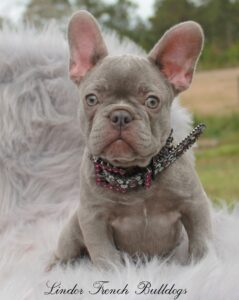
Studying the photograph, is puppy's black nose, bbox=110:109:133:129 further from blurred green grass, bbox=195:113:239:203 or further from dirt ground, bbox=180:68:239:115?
dirt ground, bbox=180:68:239:115

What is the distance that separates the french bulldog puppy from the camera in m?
1.01

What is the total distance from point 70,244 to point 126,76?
0.41m

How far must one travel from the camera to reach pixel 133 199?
1.12m

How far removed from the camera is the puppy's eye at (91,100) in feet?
3.41

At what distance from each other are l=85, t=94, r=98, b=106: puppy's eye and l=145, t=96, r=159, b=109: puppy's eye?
0.08 m

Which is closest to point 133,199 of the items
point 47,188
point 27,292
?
point 27,292

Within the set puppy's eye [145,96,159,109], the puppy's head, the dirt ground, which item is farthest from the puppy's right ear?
the dirt ground

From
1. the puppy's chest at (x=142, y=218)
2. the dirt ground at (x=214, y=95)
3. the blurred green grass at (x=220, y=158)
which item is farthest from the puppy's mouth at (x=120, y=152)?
the dirt ground at (x=214, y=95)

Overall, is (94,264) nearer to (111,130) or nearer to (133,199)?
(133,199)

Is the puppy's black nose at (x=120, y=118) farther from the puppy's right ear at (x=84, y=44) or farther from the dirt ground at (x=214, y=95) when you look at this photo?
the dirt ground at (x=214, y=95)

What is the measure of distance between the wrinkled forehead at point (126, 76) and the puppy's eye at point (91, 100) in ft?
0.06

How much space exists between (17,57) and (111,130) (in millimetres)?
898

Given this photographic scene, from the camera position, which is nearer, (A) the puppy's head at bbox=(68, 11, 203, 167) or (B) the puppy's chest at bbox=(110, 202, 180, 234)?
(A) the puppy's head at bbox=(68, 11, 203, 167)

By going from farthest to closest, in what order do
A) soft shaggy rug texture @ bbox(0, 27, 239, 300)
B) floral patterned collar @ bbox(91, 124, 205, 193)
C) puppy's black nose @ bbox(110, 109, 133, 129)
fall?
1. soft shaggy rug texture @ bbox(0, 27, 239, 300)
2. floral patterned collar @ bbox(91, 124, 205, 193)
3. puppy's black nose @ bbox(110, 109, 133, 129)
